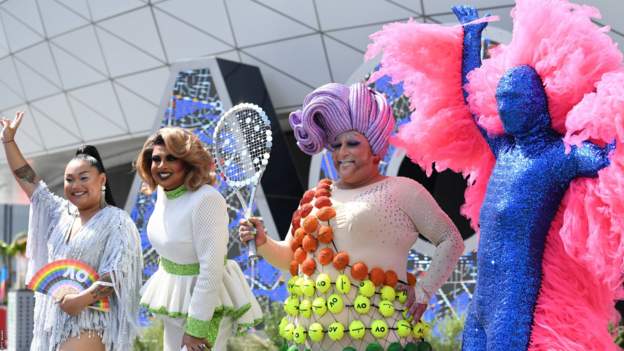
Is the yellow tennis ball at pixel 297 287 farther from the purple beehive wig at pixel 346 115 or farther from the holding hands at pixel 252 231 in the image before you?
the purple beehive wig at pixel 346 115

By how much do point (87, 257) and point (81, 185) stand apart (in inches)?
15.3

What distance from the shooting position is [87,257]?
4305mm

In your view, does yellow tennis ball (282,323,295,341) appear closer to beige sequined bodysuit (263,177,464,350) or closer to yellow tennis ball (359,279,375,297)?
beige sequined bodysuit (263,177,464,350)

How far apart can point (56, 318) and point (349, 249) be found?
1728 millimetres

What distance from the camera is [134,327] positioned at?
4.33 meters

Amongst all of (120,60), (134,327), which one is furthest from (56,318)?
(120,60)

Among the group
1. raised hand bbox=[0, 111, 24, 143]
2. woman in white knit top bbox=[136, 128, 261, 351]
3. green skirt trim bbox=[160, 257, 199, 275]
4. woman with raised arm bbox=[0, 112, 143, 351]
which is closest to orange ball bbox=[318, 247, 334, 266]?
woman in white knit top bbox=[136, 128, 261, 351]

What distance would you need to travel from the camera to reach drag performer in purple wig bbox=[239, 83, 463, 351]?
11.0ft

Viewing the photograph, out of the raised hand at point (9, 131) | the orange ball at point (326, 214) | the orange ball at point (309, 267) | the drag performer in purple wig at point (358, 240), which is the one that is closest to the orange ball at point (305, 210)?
the drag performer in purple wig at point (358, 240)

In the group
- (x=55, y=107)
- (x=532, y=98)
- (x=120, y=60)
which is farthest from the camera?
(x=55, y=107)

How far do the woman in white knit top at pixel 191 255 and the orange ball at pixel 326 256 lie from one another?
528 millimetres

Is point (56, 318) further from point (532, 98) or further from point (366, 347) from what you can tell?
point (532, 98)

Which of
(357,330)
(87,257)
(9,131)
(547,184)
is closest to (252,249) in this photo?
(357,330)

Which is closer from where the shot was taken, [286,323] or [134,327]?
[286,323]
